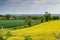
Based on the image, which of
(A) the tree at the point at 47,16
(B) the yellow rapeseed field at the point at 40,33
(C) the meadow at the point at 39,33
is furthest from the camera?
(A) the tree at the point at 47,16

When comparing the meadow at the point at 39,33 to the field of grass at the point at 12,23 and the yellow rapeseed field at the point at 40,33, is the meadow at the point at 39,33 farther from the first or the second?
the field of grass at the point at 12,23

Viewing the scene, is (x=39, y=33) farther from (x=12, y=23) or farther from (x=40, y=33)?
(x=12, y=23)

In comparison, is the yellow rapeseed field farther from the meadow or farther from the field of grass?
the field of grass

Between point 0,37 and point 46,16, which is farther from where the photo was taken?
point 46,16

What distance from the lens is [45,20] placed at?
3631 centimetres

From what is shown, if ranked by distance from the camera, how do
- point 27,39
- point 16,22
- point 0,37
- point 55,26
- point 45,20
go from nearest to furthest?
1. point 0,37
2. point 27,39
3. point 55,26
4. point 45,20
5. point 16,22

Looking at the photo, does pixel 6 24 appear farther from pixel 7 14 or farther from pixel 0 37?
pixel 0 37

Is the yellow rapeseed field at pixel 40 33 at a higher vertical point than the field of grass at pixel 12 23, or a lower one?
higher

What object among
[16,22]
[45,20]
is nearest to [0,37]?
[45,20]

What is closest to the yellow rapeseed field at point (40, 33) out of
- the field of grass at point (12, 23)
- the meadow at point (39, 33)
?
the meadow at point (39, 33)

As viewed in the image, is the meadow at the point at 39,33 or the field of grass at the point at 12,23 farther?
the field of grass at the point at 12,23

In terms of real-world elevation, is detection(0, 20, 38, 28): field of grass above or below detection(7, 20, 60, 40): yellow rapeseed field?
below

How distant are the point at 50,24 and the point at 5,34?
24.7 meters

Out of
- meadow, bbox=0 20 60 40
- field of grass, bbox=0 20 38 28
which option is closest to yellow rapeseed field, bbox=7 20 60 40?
meadow, bbox=0 20 60 40
